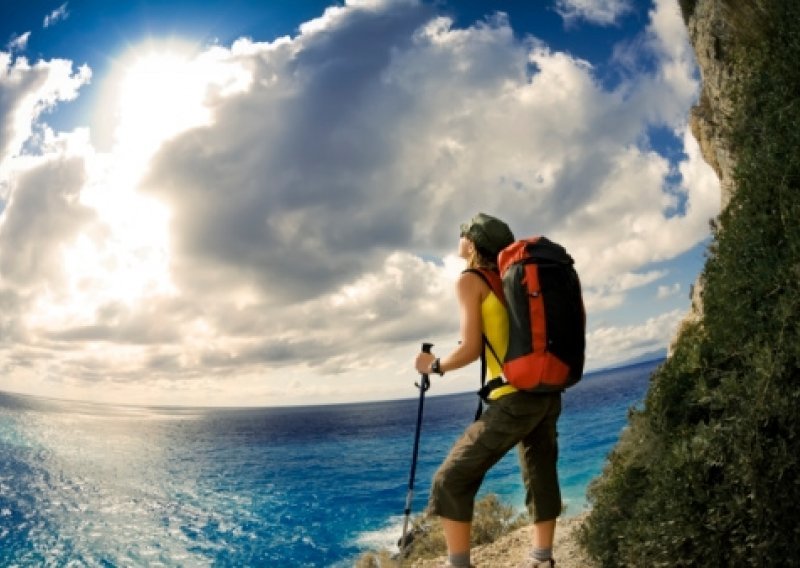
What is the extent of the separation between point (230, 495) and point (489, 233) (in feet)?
186

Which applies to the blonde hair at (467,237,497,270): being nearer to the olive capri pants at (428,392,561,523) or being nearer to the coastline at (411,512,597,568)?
the olive capri pants at (428,392,561,523)

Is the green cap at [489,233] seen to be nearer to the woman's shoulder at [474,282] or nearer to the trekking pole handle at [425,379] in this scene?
the woman's shoulder at [474,282]

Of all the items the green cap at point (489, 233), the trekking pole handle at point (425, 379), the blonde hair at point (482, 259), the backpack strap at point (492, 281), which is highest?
the green cap at point (489, 233)

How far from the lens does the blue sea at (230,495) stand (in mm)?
35156

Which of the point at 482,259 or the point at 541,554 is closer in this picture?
the point at 482,259

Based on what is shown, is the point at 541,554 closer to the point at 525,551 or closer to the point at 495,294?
the point at 495,294

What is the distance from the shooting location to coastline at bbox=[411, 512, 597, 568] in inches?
237

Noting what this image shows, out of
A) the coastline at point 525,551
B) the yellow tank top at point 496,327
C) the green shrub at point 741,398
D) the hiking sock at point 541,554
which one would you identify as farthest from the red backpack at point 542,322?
the coastline at point 525,551

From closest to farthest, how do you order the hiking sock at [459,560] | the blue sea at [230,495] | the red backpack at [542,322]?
1. the red backpack at [542,322]
2. the hiking sock at [459,560]
3. the blue sea at [230,495]

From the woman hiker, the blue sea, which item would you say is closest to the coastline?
the woman hiker

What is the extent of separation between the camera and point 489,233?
15.4 ft

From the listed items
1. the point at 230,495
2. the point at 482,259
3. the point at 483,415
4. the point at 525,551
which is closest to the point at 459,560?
the point at 483,415

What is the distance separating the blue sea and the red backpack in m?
26.0

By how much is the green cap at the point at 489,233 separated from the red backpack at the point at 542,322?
0.37m
